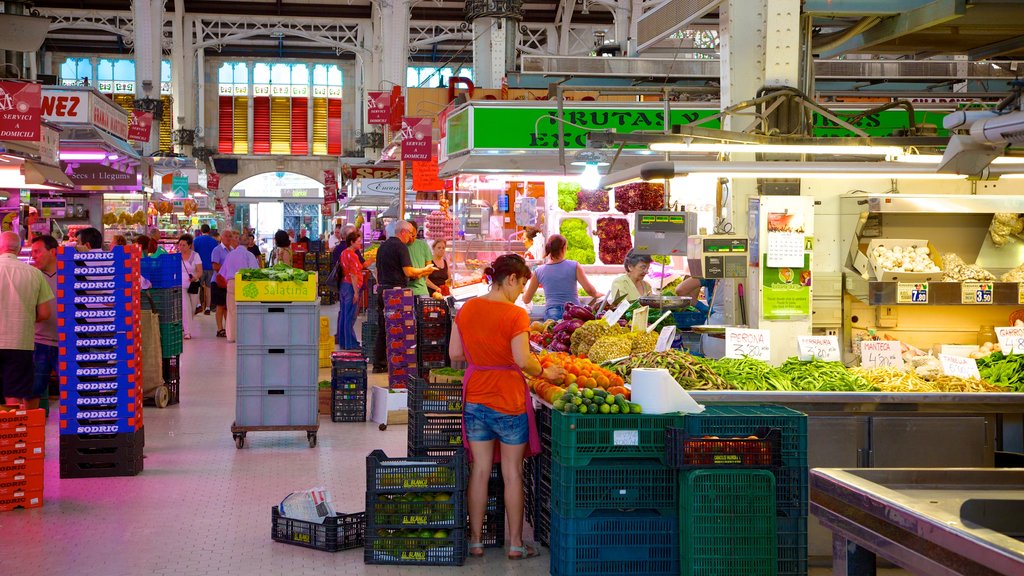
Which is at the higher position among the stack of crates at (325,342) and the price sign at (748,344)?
the price sign at (748,344)

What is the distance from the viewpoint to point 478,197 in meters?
13.8

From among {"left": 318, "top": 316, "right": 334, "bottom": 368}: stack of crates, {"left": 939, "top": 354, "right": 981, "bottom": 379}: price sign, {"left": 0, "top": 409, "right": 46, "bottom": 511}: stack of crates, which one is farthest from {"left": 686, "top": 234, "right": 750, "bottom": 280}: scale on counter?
{"left": 318, "top": 316, "right": 334, "bottom": 368}: stack of crates

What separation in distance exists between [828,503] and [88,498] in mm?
5678

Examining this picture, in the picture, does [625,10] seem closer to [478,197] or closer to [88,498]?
[478,197]

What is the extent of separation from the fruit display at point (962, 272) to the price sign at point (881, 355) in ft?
3.00

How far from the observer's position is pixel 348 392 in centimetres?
1033

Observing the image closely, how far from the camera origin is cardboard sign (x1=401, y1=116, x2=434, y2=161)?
1571 cm

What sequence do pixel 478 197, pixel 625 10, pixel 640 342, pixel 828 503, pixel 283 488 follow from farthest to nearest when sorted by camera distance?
pixel 625 10, pixel 478 197, pixel 283 488, pixel 640 342, pixel 828 503

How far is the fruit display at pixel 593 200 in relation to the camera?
1203 cm

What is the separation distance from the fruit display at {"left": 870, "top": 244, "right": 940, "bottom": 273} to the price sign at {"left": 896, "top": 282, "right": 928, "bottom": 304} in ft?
0.32

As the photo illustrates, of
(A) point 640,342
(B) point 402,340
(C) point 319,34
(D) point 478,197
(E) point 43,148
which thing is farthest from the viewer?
(C) point 319,34

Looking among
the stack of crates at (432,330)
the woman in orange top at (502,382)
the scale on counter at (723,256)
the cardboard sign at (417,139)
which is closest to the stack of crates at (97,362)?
the woman in orange top at (502,382)

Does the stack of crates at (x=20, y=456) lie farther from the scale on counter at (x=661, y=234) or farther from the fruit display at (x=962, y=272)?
the fruit display at (x=962, y=272)

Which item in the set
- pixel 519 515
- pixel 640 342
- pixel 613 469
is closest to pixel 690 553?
pixel 613 469
